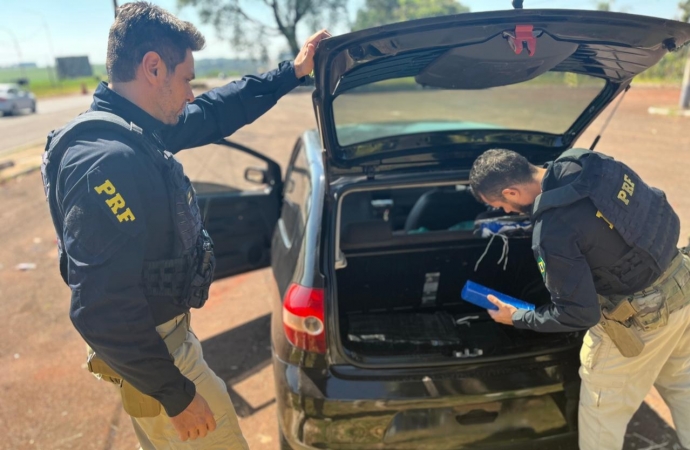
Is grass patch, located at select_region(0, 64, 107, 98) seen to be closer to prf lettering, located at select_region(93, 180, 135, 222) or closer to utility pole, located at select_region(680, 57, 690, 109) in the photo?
utility pole, located at select_region(680, 57, 690, 109)

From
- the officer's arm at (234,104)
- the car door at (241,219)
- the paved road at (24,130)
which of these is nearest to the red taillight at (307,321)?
the officer's arm at (234,104)

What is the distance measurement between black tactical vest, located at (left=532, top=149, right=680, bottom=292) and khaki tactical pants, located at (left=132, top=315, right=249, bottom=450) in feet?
4.39

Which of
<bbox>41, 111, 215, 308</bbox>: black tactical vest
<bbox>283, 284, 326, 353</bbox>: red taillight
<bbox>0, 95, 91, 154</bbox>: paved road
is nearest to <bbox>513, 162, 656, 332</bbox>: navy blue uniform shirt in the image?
<bbox>283, 284, 326, 353</bbox>: red taillight

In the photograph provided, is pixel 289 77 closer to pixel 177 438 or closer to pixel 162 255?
pixel 162 255

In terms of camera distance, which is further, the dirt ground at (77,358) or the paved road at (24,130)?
the paved road at (24,130)

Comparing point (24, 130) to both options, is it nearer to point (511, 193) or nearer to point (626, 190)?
point (511, 193)

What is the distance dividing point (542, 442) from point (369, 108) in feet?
7.88

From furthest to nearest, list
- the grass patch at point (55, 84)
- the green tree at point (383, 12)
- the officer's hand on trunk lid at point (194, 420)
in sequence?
the green tree at point (383, 12), the grass patch at point (55, 84), the officer's hand on trunk lid at point (194, 420)

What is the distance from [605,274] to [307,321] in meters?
1.15

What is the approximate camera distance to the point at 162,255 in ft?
4.84

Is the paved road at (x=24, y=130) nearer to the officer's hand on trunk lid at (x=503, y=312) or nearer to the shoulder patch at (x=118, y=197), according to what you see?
the shoulder patch at (x=118, y=197)

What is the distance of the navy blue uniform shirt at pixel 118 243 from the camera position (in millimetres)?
1254

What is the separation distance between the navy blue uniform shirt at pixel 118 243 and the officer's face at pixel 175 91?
8cm

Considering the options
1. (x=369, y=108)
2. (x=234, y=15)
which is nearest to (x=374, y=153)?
(x=369, y=108)
